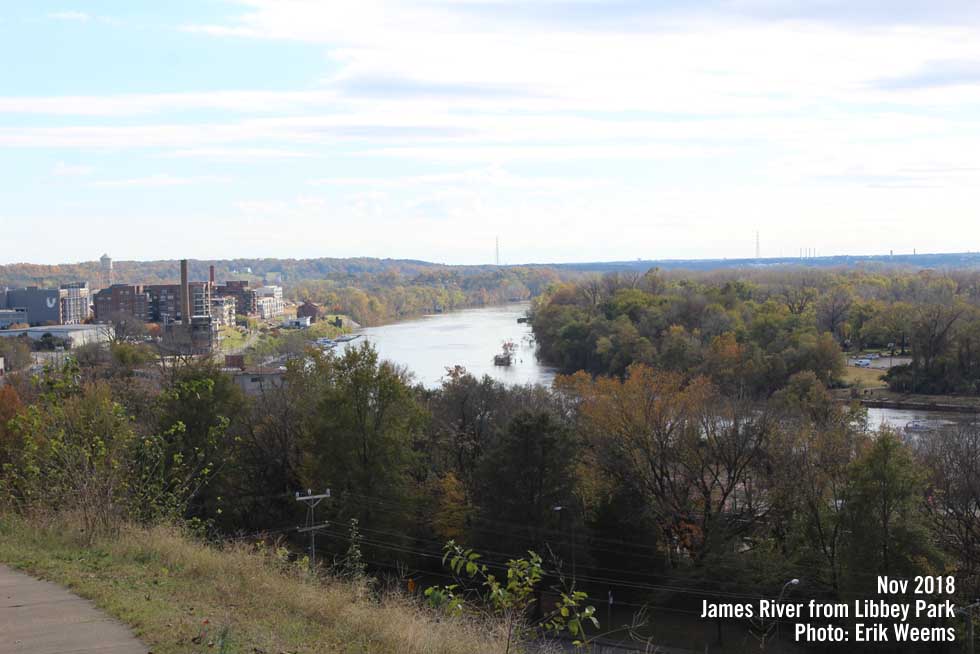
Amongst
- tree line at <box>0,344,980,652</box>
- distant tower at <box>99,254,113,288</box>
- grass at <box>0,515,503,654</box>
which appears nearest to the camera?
grass at <box>0,515,503,654</box>

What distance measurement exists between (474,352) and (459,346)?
11.1ft

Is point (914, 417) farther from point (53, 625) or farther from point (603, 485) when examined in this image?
point (53, 625)

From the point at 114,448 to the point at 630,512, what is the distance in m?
6.87

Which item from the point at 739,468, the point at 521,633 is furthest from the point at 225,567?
the point at 739,468

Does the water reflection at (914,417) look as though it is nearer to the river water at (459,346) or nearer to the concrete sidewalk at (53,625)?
the river water at (459,346)

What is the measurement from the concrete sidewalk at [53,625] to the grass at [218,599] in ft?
0.19

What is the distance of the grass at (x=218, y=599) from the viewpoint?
11.5 feet

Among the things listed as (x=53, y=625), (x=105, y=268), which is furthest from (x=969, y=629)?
(x=105, y=268)

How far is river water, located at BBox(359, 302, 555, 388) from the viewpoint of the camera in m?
31.1

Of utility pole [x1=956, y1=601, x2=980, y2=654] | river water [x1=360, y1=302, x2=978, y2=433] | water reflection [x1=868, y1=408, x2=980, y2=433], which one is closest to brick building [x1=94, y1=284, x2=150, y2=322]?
river water [x1=360, y1=302, x2=978, y2=433]

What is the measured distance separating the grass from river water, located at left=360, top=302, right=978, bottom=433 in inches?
463

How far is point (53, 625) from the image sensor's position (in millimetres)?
3471

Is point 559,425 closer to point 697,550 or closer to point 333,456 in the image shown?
point 697,550

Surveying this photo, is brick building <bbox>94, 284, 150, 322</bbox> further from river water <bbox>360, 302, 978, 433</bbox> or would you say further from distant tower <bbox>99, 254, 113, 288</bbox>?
distant tower <bbox>99, 254, 113, 288</bbox>
